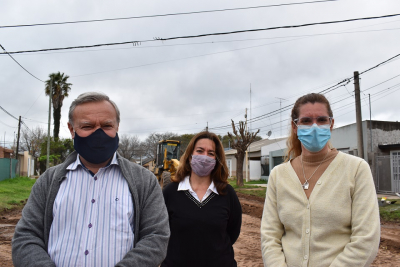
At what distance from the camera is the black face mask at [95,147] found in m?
2.14

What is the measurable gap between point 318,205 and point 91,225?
1.38m

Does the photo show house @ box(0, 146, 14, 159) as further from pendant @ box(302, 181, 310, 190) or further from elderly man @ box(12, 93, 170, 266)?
pendant @ box(302, 181, 310, 190)

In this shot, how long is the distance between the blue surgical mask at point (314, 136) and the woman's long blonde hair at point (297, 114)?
0.16m

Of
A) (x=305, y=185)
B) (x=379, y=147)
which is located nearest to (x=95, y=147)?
(x=305, y=185)

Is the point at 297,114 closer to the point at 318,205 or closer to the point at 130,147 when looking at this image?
the point at 318,205

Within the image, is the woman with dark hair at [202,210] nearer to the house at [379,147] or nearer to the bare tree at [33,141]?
the house at [379,147]

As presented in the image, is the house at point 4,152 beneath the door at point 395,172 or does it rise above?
above

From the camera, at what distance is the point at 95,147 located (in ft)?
7.03

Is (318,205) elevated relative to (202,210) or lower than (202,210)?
elevated

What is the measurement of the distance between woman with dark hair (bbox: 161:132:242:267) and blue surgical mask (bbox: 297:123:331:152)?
1.18 metres

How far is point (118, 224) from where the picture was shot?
2.01m

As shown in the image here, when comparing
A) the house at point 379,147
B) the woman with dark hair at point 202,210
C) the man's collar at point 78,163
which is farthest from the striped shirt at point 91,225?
the house at point 379,147

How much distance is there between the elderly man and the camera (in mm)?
1957

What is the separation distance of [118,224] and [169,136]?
63.4 meters
